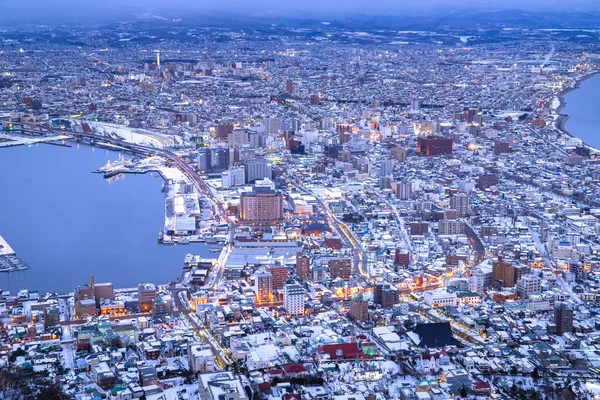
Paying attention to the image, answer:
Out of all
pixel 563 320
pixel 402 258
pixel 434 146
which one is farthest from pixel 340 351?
pixel 434 146

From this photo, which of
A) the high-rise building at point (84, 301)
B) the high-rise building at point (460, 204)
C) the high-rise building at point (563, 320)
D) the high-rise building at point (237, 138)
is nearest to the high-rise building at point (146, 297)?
the high-rise building at point (84, 301)

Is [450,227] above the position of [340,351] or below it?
below

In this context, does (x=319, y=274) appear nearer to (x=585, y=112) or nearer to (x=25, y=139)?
(x=25, y=139)

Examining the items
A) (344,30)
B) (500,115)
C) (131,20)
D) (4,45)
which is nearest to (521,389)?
(500,115)

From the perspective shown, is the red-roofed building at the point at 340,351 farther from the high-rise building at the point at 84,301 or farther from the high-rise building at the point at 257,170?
the high-rise building at the point at 257,170

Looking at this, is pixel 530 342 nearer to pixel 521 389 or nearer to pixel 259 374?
pixel 521 389
